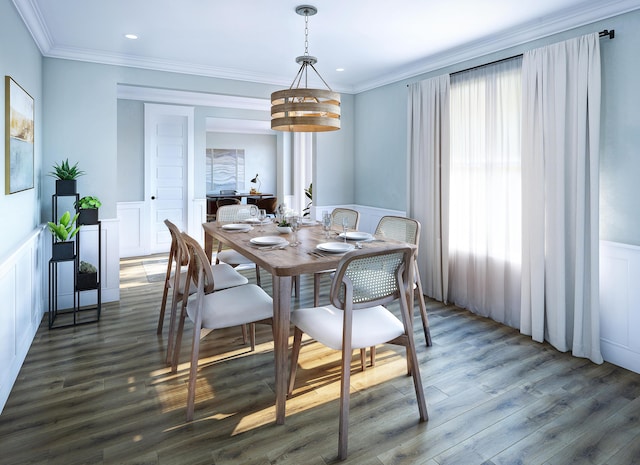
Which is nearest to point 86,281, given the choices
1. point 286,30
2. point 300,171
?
point 286,30

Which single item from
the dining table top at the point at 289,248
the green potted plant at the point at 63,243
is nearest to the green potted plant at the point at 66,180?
the green potted plant at the point at 63,243

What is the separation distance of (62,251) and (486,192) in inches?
144

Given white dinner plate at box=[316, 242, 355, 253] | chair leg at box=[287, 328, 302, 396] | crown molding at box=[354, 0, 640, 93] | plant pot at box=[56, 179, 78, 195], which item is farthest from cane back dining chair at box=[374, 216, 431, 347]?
plant pot at box=[56, 179, 78, 195]

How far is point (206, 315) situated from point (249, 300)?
277mm

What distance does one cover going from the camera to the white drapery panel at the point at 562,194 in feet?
9.17

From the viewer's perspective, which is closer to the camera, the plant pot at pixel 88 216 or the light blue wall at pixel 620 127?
the light blue wall at pixel 620 127

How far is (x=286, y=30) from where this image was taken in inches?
132

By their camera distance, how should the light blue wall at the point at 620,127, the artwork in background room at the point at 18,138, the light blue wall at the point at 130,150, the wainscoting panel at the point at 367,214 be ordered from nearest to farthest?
the artwork in background room at the point at 18,138, the light blue wall at the point at 620,127, the wainscoting panel at the point at 367,214, the light blue wall at the point at 130,150

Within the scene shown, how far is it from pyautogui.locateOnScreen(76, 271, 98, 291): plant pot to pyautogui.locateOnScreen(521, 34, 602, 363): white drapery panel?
11.8 ft

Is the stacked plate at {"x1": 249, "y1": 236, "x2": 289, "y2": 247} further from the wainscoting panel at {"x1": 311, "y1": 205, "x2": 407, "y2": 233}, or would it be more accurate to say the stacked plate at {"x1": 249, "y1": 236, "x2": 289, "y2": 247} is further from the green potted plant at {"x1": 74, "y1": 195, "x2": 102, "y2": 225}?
the wainscoting panel at {"x1": 311, "y1": 205, "x2": 407, "y2": 233}

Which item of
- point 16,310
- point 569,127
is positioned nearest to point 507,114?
point 569,127

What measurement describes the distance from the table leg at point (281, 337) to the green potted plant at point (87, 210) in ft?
7.74

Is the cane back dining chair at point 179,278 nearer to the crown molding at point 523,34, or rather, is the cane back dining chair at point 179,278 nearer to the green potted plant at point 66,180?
the green potted plant at point 66,180

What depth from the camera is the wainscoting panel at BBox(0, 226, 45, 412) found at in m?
2.27
